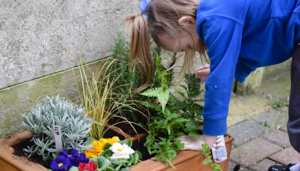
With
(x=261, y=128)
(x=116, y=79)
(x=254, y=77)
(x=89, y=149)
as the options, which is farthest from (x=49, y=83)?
(x=254, y=77)

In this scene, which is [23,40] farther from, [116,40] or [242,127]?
[242,127]

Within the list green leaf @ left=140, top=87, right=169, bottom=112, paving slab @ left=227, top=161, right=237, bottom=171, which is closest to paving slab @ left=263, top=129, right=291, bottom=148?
paving slab @ left=227, top=161, right=237, bottom=171

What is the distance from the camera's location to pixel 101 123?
1950 mm

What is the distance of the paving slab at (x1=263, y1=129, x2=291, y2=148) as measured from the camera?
2652mm

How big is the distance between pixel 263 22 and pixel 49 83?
1470 millimetres

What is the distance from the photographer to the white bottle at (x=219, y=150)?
→ 6.04 ft

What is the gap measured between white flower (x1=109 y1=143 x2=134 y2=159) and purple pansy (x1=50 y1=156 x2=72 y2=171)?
0.25 m

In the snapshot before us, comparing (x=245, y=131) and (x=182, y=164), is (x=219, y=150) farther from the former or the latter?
(x=245, y=131)

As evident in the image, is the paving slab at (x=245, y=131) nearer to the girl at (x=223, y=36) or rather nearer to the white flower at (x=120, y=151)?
the girl at (x=223, y=36)

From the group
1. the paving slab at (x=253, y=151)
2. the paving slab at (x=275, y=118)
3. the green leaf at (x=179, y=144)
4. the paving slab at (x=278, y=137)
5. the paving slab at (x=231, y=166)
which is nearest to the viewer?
the green leaf at (x=179, y=144)

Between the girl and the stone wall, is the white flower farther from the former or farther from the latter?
the stone wall

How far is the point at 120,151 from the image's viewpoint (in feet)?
5.58

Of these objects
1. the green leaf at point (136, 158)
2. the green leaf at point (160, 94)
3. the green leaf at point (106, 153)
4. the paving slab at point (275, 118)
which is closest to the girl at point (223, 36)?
the green leaf at point (160, 94)

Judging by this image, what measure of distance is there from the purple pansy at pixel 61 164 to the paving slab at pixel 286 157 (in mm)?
1679
